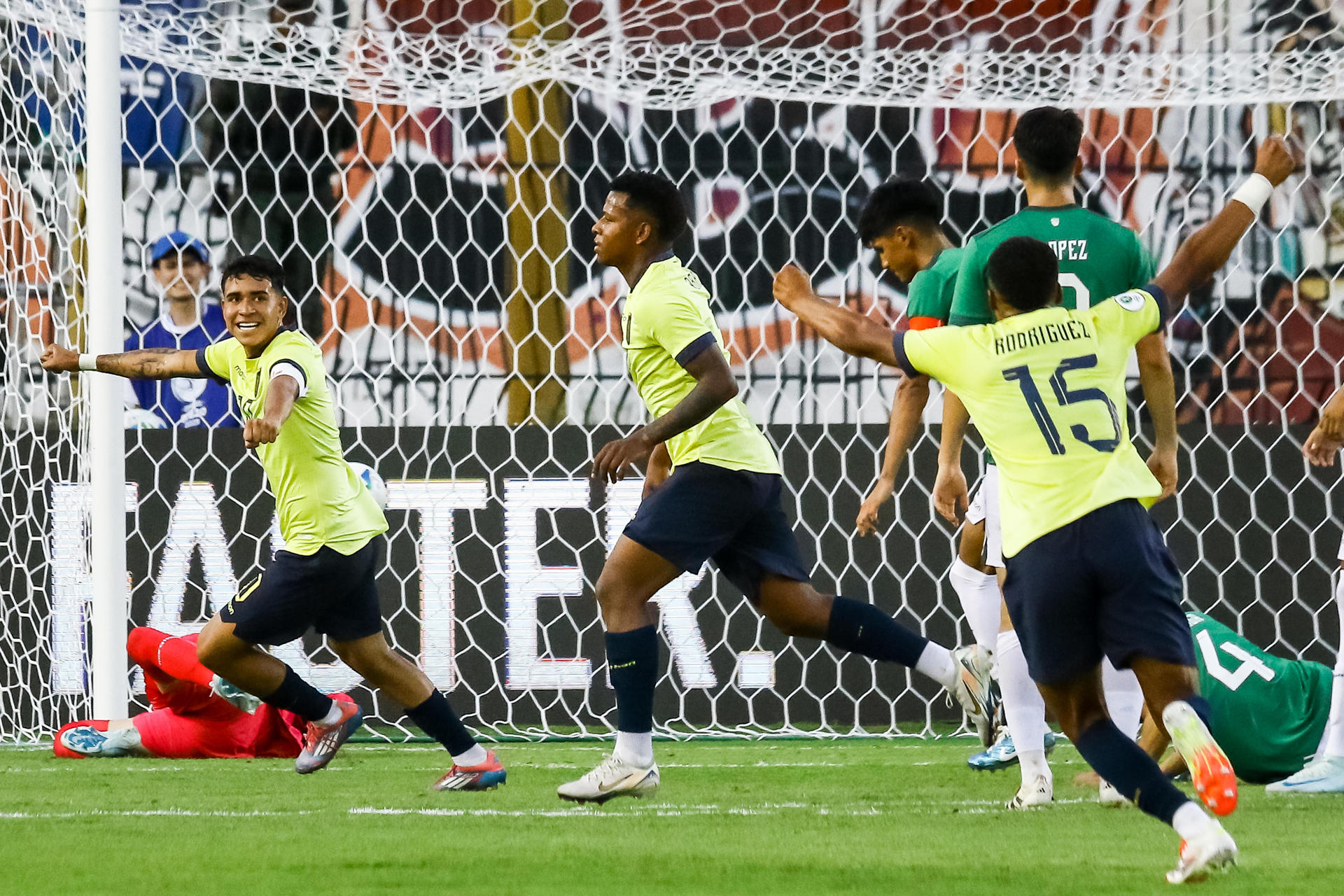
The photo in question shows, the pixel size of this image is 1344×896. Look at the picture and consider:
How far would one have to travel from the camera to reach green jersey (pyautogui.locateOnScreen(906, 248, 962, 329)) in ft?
15.0

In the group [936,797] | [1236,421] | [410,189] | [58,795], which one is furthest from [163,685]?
[1236,421]

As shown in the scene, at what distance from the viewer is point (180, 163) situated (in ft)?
23.6

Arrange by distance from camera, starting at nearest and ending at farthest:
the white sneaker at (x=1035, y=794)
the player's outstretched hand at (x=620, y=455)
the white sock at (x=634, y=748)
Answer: the player's outstretched hand at (x=620, y=455)
the white sneaker at (x=1035, y=794)
the white sock at (x=634, y=748)

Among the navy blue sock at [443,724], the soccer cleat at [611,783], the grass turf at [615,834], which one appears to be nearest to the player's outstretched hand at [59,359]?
the grass turf at [615,834]

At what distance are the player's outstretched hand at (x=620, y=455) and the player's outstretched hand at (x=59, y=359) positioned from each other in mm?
2034

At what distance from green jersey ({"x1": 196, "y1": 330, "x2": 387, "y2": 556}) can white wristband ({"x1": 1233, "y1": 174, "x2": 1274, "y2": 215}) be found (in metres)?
2.53

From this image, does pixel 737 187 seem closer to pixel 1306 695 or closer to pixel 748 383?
pixel 748 383

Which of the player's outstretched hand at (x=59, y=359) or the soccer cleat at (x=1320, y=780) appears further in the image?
the player's outstretched hand at (x=59, y=359)

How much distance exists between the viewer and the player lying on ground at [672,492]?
172 inches

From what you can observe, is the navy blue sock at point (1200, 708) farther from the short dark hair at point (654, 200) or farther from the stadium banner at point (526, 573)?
the stadium banner at point (526, 573)

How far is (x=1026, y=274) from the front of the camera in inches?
134

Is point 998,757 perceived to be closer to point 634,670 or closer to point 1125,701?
point 1125,701

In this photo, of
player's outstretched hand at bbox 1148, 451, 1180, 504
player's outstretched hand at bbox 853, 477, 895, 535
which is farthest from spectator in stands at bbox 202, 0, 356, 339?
player's outstretched hand at bbox 1148, 451, 1180, 504

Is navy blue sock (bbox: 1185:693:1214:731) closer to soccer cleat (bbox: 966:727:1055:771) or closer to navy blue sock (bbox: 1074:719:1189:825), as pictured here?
navy blue sock (bbox: 1074:719:1189:825)
